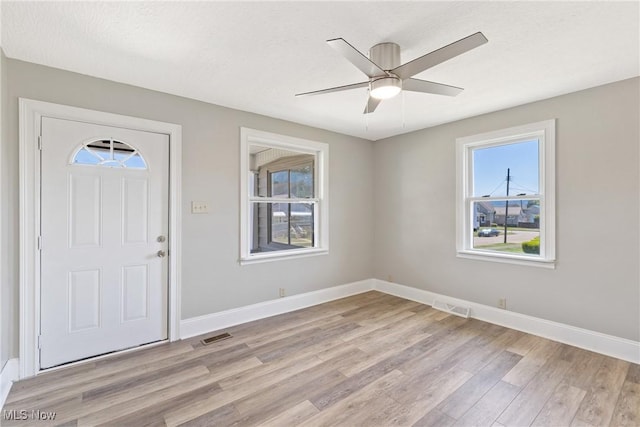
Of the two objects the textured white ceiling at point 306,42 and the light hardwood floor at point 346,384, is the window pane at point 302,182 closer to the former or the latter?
the textured white ceiling at point 306,42

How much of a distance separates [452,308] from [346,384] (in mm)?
2167

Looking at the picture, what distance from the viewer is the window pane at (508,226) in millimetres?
3273

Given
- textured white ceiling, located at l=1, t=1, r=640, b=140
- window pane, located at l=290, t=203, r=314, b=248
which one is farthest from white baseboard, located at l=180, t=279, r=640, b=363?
textured white ceiling, located at l=1, t=1, r=640, b=140

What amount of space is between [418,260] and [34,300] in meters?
4.22

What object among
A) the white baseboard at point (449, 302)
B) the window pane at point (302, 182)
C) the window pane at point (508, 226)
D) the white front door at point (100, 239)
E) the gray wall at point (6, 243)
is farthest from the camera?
the window pane at point (302, 182)

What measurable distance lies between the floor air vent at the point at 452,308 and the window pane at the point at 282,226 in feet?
6.24

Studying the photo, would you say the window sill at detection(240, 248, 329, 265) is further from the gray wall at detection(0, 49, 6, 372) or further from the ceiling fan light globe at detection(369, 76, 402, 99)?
the ceiling fan light globe at detection(369, 76, 402, 99)

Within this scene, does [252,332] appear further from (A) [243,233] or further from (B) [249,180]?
(B) [249,180]

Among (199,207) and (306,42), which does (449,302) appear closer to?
(199,207)

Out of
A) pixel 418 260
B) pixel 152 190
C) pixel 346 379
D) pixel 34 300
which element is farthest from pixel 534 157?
pixel 34 300

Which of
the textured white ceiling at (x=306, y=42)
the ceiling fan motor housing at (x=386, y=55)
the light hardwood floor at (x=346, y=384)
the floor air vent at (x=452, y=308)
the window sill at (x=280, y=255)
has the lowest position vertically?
the light hardwood floor at (x=346, y=384)

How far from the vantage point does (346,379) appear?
2.33 meters

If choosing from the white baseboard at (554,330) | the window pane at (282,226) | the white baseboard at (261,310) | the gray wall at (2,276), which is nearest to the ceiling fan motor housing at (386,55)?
the window pane at (282,226)

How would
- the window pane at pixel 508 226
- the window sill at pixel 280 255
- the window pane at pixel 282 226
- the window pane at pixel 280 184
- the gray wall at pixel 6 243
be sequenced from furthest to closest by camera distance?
1. the window pane at pixel 280 184
2. the window pane at pixel 282 226
3. the window sill at pixel 280 255
4. the window pane at pixel 508 226
5. the gray wall at pixel 6 243
